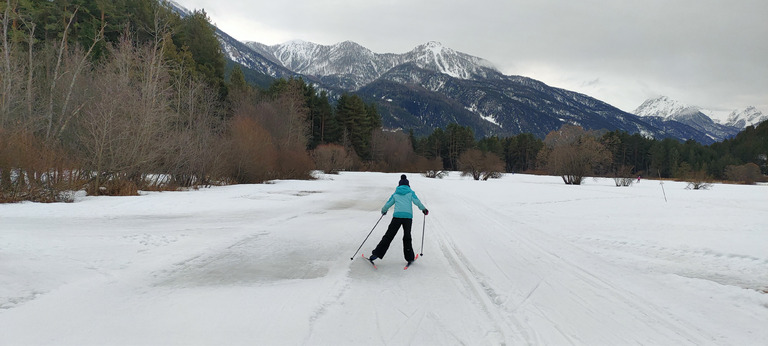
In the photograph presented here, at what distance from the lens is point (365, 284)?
5.58 meters

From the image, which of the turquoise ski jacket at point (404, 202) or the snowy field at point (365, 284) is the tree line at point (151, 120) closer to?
the snowy field at point (365, 284)

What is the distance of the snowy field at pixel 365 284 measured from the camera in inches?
152

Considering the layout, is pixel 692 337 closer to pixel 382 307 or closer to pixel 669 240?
pixel 382 307

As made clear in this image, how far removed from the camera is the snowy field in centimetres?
386

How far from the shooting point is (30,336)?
3.47 meters

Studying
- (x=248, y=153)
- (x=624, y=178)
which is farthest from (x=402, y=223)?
(x=624, y=178)

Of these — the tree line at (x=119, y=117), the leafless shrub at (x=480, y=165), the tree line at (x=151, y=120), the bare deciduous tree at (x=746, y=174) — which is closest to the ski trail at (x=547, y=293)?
the tree line at (x=119, y=117)

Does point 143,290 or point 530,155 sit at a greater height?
point 530,155

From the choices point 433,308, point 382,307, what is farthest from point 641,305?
point 382,307


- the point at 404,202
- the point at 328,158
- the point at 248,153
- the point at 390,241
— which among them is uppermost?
the point at 328,158

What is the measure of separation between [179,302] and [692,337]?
5803 millimetres

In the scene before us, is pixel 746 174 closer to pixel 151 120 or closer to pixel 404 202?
pixel 404 202

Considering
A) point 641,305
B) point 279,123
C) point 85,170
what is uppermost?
point 279,123

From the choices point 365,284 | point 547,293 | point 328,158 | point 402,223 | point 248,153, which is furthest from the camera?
point 328,158
